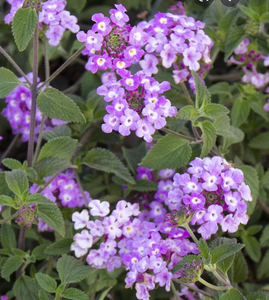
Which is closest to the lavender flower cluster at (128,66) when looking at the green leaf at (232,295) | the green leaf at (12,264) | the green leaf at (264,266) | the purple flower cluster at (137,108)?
the purple flower cluster at (137,108)

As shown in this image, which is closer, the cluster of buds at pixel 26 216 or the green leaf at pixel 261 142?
the cluster of buds at pixel 26 216

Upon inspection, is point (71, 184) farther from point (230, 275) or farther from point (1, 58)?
point (1, 58)

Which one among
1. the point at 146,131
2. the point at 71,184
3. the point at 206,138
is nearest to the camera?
the point at 146,131

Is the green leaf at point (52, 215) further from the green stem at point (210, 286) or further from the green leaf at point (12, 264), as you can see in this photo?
the green stem at point (210, 286)

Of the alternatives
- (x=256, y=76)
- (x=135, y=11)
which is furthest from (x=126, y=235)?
(x=135, y=11)

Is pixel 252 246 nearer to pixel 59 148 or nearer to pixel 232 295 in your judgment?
pixel 232 295

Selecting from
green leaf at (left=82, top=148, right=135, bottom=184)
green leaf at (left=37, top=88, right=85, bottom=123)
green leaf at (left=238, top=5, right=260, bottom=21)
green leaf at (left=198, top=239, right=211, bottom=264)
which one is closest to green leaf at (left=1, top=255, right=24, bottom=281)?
green leaf at (left=82, top=148, right=135, bottom=184)

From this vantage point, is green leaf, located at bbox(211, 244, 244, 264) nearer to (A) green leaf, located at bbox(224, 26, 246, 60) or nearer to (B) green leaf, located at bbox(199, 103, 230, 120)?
(B) green leaf, located at bbox(199, 103, 230, 120)
